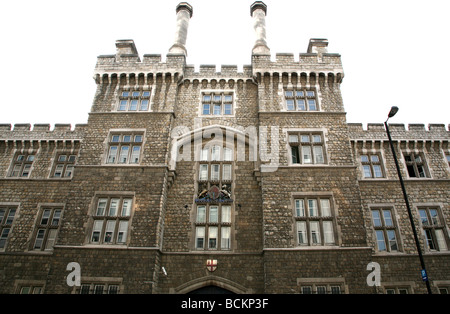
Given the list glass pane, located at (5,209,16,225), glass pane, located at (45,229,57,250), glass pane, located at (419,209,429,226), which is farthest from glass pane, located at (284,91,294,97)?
glass pane, located at (5,209,16,225)

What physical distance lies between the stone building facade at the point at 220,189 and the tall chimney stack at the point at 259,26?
137 mm

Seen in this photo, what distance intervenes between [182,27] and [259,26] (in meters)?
5.06

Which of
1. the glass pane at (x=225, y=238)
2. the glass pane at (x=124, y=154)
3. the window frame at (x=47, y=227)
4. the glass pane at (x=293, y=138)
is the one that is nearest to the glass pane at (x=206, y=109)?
the glass pane at (x=124, y=154)

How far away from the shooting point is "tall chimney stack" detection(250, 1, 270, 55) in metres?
19.8

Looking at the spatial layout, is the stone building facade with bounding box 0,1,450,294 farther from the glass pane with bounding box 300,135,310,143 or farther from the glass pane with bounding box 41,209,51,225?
the glass pane with bounding box 300,135,310,143

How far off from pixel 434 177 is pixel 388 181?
2.84 metres

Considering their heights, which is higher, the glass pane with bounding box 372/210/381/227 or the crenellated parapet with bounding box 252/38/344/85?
the crenellated parapet with bounding box 252/38/344/85

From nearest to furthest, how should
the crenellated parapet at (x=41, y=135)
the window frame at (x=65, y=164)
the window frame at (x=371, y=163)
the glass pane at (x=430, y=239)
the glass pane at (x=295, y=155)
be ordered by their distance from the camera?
1. the glass pane at (x=295, y=155)
2. the glass pane at (x=430, y=239)
3. the window frame at (x=371, y=163)
4. the window frame at (x=65, y=164)
5. the crenellated parapet at (x=41, y=135)

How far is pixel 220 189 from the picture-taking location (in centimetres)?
1628

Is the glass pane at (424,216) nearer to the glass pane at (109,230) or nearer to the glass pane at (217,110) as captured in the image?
the glass pane at (217,110)

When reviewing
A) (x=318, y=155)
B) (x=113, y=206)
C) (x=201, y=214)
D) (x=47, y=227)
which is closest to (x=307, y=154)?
(x=318, y=155)

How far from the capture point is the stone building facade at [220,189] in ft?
45.7

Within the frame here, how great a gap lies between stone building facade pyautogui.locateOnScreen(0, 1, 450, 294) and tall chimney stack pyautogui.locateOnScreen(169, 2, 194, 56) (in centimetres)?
19

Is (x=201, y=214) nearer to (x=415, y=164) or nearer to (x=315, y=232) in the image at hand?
(x=315, y=232)
